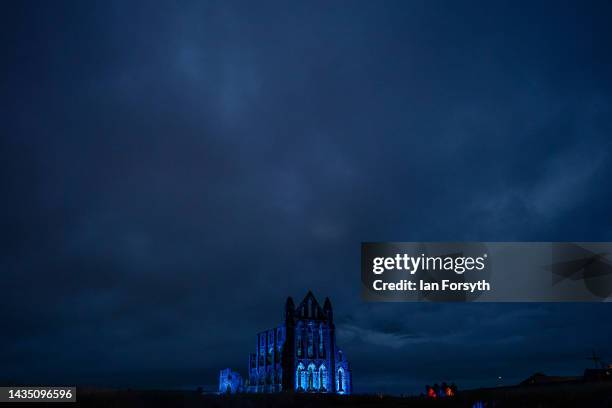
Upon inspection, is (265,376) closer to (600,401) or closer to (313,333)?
(313,333)

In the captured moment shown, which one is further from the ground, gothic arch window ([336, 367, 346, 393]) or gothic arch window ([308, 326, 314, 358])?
gothic arch window ([308, 326, 314, 358])

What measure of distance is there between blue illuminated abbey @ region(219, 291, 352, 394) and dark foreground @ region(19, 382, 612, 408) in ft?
135

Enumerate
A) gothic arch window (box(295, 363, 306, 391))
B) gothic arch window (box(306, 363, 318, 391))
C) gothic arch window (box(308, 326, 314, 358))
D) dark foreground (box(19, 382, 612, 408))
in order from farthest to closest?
gothic arch window (box(308, 326, 314, 358)) < gothic arch window (box(306, 363, 318, 391)) < gothic arch window (box(295, 363, 306, 391)) < dark foreground (box(19, 382, 612, 408))

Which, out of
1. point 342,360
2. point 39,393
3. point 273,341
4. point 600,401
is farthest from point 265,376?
point 600,401

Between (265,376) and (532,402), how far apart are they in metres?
75.6

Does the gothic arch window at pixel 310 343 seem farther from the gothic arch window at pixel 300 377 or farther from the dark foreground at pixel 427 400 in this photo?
the dark foreground at pixel 427 400

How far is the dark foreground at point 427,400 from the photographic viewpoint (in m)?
31.0

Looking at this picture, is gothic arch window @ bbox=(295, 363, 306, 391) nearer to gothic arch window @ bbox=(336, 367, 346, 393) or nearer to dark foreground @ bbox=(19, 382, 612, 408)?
gothic arch window @ bbox=(336, 367, 346, 393)

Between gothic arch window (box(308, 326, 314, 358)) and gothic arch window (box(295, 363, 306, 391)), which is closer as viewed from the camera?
gothic arch window (box(295, 363, 306, 391))

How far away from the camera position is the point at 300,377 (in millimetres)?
96125

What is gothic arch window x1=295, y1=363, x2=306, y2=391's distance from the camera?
313 feet

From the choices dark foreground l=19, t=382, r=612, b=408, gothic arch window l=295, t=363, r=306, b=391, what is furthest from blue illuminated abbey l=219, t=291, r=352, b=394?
dark foreground l=19, t=382, r=612, b=408

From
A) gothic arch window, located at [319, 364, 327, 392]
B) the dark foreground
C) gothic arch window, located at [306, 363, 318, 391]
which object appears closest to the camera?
the dark foreground

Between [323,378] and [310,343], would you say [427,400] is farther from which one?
[310,343]
